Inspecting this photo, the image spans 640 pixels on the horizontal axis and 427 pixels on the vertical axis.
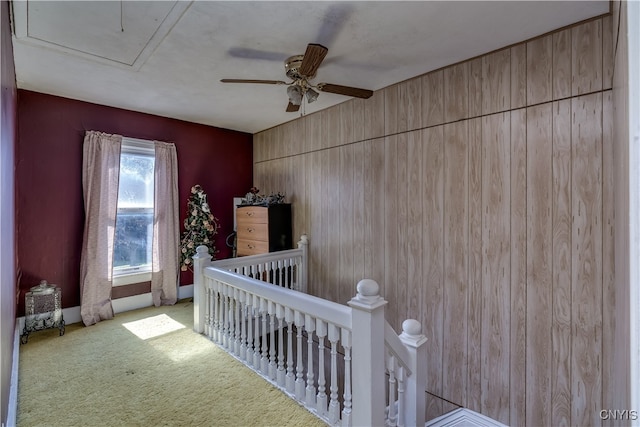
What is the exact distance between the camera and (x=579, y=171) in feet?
6.90

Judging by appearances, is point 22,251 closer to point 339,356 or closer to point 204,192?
point 204,192

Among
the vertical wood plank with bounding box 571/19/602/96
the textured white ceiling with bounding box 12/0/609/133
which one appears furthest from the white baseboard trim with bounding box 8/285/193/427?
the vertical wood plank with bounding box 571/19/602/96

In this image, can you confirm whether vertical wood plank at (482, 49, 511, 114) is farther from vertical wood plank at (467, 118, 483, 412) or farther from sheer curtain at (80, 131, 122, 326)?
sheer curtain at (80, 131, 122, 326)

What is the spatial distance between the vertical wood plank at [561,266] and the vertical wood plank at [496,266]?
0.30 m

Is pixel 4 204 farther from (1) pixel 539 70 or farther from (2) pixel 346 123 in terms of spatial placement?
(1) pixel 539 70

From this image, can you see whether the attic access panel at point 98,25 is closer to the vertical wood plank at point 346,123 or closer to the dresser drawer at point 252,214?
the vertical wood plank at point 346,123

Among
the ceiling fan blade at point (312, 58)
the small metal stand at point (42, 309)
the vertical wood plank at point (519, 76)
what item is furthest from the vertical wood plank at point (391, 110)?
the small metal stand at point (42, 309)

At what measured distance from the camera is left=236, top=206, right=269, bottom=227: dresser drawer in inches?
164

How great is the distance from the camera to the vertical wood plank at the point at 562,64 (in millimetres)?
2133

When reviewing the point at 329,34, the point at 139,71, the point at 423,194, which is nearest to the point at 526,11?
the point at 329,34

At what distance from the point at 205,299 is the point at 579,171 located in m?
3.39

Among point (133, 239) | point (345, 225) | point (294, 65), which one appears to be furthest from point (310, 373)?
point (133, 239)

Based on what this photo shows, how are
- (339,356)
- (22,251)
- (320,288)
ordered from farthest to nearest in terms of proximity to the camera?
1. (320,288)
2. (339,356)
3. (22,251)

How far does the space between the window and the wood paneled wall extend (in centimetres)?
280
